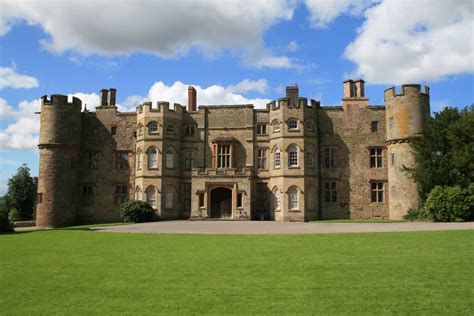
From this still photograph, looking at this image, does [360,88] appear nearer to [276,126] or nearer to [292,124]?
[292,124]

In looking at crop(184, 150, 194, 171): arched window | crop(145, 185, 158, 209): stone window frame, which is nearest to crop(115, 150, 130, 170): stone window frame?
crop(145, 185, 158, 209): stone window frame

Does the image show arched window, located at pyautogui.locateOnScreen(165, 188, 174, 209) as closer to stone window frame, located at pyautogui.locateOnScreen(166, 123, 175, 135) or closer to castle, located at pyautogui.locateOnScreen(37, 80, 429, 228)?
castle, located at pyautogui.locateOnScreen(37, 80, 429, 228)

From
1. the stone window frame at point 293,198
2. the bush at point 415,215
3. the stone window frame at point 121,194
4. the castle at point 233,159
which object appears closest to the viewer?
the bush at point 415,215

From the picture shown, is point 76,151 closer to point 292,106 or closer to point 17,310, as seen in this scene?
point 292,106

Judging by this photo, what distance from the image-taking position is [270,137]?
39969 mm

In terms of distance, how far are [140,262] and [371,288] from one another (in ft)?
21.4

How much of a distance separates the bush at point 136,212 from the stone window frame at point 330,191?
15.6 m

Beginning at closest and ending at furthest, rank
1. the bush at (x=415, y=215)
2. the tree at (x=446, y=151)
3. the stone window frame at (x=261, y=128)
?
the tree at (x=446, y=151), the bush at (x=415, y=215), the stone window frame at (x=261, y=128)

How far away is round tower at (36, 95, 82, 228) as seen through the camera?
128 feet

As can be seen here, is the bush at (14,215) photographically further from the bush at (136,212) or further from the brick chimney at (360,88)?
the brick chimney at (360,88)

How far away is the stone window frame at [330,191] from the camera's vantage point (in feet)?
129

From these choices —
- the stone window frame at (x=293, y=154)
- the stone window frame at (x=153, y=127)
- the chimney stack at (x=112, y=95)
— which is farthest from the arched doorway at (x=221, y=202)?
the chimney stack at (x=112, y=95)

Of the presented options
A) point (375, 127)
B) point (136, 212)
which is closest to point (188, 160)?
point (136, 212)

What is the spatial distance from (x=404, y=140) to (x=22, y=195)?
159 ft
